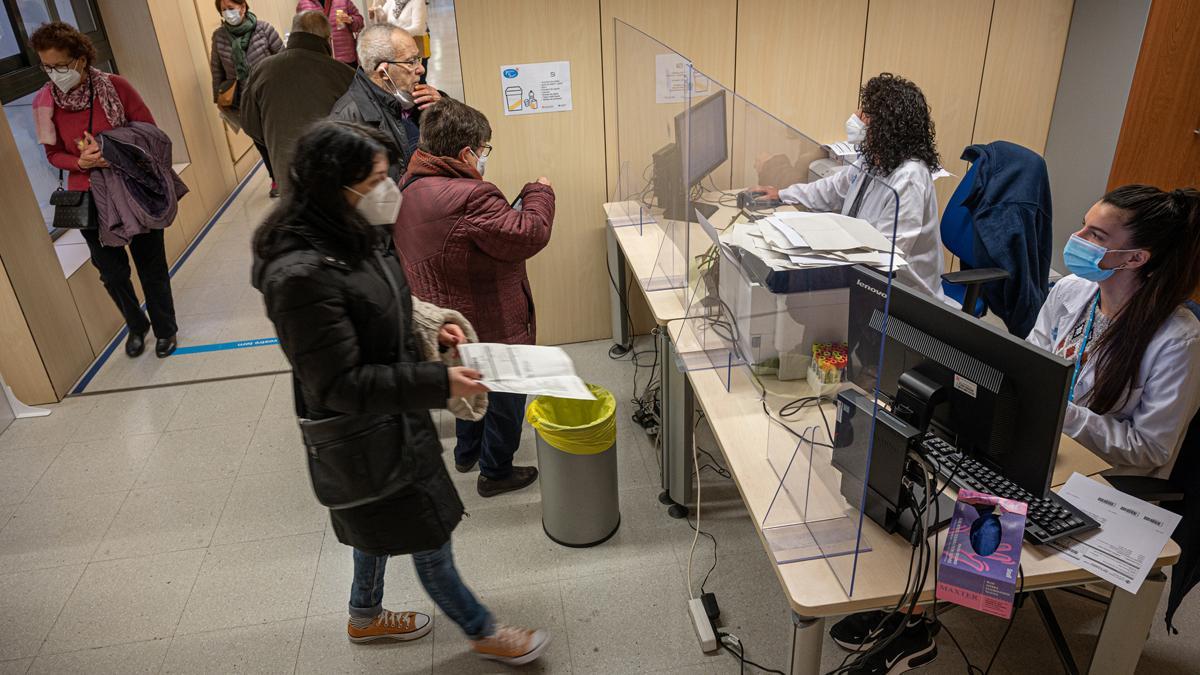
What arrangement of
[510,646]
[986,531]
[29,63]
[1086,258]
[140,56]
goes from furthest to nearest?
[140,56] → [29,63] → [510,646] → [1086,258] → [986,531]

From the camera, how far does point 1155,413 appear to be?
1710 mm

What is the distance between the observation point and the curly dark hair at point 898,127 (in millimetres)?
2551

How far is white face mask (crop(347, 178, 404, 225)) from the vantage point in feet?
5.10

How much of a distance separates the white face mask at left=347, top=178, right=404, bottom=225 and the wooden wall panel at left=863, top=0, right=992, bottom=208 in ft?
8.69

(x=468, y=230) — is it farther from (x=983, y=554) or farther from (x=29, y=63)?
(x=29, y=63)

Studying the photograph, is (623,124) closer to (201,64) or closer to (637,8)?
(637,8)

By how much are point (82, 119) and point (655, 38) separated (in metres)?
2.47

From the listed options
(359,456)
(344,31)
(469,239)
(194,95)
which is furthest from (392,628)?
(194,95)

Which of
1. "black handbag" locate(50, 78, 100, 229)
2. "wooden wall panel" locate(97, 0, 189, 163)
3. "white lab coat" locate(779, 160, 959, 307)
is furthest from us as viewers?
"wooden wall panel" locate(97, 0, 189, 163)

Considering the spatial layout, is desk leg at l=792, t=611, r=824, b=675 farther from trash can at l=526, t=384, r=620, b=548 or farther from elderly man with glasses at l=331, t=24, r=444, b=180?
elderly man with glasses at l=331, t=24, r=444, b=180

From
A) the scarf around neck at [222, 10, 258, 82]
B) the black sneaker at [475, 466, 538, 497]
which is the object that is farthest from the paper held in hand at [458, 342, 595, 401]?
the scarf around neck at [222, 10, 258, 82]

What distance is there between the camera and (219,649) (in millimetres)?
2232

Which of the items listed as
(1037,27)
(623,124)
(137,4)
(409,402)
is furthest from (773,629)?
(137,4)

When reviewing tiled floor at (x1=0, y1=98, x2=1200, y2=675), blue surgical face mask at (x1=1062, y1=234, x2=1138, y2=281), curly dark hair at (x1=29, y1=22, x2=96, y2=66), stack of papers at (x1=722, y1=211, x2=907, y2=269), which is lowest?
tiled floor at (x1=0, y1=98, x2=1200, y2=675)
